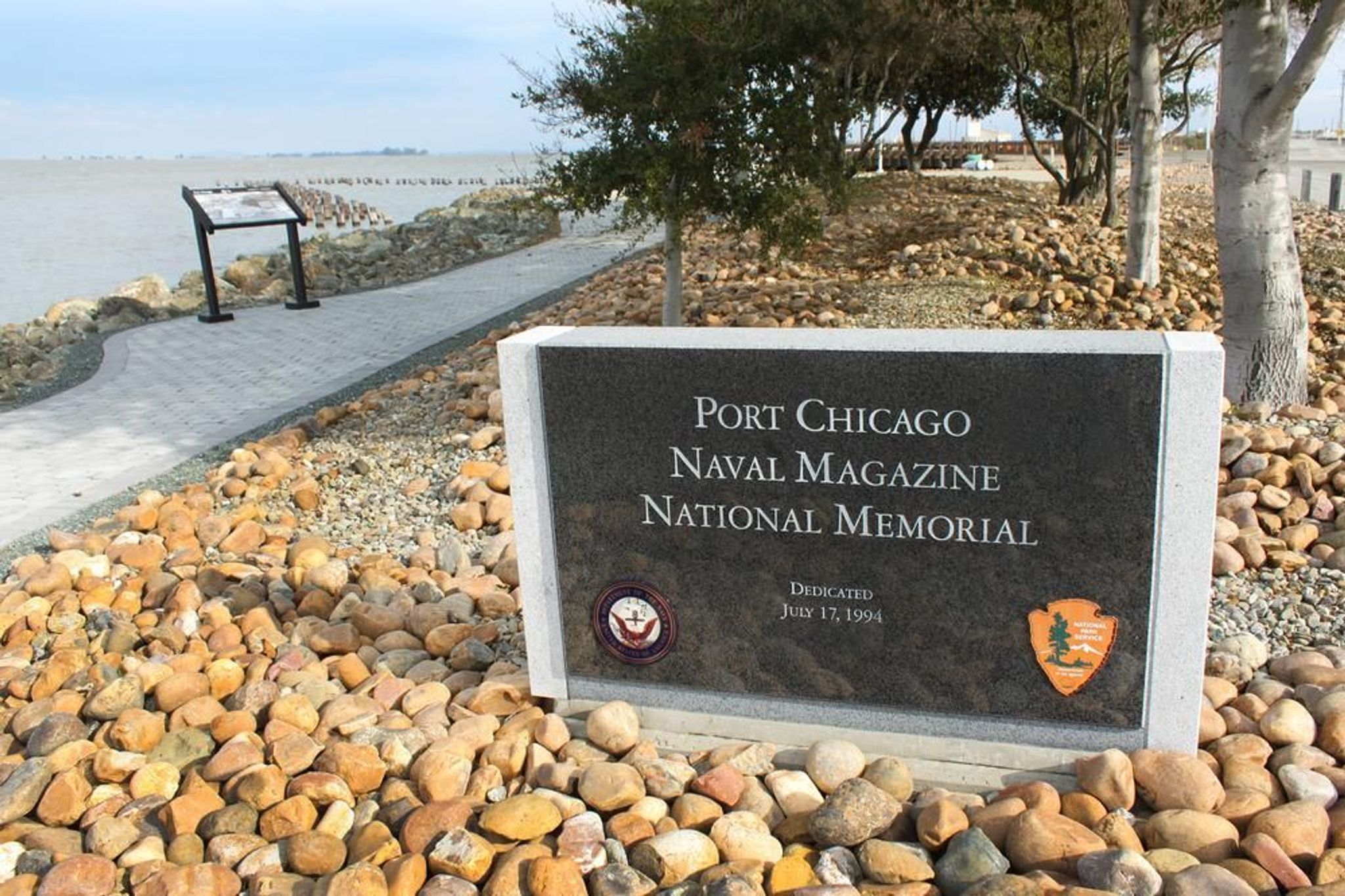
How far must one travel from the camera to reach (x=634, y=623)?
11.5ft

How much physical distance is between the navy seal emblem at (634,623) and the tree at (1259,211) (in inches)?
184

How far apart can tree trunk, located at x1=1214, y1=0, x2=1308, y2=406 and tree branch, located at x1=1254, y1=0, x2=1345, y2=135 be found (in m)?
0.06

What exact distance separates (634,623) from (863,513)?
85cm

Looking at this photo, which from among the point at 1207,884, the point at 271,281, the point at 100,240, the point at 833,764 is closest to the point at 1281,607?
the point at 1207,884

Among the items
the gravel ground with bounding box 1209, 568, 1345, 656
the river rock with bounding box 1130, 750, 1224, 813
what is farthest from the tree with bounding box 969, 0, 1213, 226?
the river rock with bounding box 1130, 750, 1224, 813

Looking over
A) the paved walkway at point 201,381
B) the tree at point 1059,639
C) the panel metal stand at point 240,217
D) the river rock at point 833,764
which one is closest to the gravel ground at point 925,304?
the paved walkway at point 201,381

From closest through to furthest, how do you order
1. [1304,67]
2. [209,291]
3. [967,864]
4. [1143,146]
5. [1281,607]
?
[967,864] → [1281,607] → [1304,67] → [1143,146] → [209,291]

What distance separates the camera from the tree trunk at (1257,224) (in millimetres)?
6570

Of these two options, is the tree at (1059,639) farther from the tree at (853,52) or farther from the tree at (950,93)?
the tree at (950,93)

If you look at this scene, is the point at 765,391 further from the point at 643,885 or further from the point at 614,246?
the point at 614,246

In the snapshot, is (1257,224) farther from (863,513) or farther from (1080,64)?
(1080,64)

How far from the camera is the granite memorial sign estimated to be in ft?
9.65

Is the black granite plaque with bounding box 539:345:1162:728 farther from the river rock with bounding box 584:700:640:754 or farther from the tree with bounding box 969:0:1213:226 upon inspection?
the tree with bounding box 969:0:1213:226

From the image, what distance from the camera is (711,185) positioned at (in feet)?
27.7
